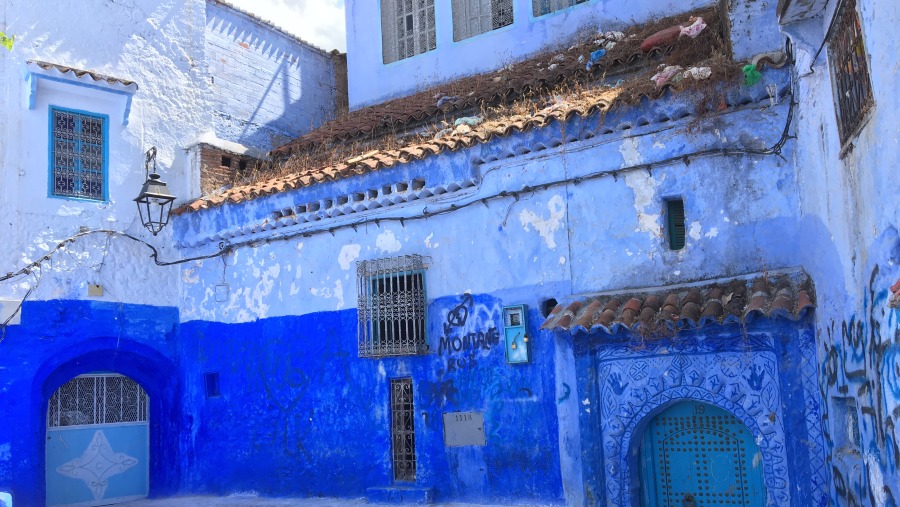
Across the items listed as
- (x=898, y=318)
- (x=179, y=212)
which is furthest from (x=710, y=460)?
(x=179, y=212)

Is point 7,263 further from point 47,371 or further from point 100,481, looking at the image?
point 100,481

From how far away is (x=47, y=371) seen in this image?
39.1 feet

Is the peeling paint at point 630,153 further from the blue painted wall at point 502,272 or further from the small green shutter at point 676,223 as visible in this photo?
the small green shutter at point 676,223

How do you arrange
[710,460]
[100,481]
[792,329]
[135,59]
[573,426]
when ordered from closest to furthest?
[792,329] < [710,460] < [573,426] < [100,481] < [135,59]

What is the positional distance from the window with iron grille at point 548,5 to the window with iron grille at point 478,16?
533 millimetres

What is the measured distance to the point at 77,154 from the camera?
1265cm

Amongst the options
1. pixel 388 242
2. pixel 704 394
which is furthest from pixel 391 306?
pixel 704 394

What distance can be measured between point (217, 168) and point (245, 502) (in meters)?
5.32

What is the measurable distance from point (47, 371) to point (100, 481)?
185 cm

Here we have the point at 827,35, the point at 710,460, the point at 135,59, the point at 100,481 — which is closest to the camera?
the point at 827,35

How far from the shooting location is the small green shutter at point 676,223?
29.6ft

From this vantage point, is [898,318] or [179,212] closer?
[898,318]

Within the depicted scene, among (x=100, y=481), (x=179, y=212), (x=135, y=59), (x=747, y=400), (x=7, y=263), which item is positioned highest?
(x=135, y=59)

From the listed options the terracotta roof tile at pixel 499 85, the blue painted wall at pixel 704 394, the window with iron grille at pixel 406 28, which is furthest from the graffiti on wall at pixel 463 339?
the window with iron grille at pixel 406 28
